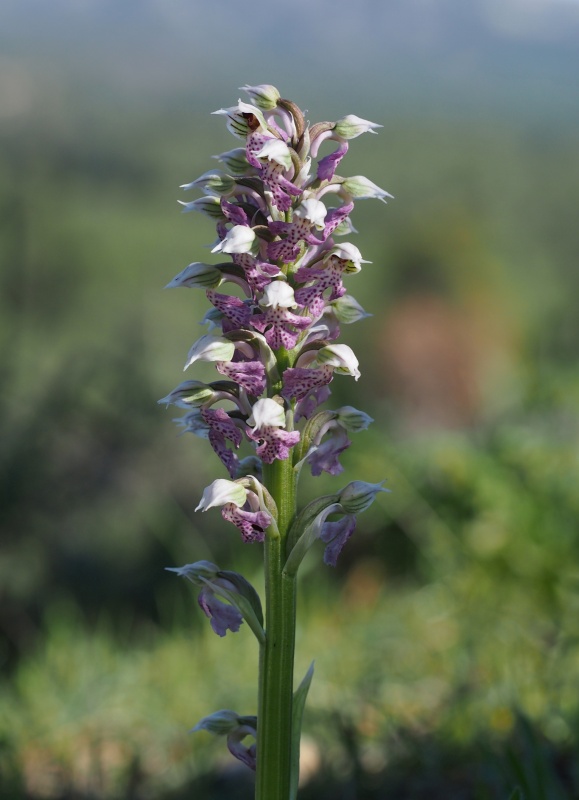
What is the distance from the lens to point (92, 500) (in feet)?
20.0

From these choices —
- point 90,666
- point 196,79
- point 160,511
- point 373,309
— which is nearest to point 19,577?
point 160,511

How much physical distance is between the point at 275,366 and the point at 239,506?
307mm

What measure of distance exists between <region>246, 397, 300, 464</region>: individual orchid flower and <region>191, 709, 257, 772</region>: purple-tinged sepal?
2.13 feet

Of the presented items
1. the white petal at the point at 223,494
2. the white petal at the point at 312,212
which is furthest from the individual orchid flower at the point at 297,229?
the white petal at the point at 223,494

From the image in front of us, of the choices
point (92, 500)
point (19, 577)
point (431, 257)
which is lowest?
point (19, 577)

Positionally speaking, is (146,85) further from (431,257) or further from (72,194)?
(431,257)

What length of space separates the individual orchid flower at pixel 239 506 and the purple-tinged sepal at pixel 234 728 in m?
0.49

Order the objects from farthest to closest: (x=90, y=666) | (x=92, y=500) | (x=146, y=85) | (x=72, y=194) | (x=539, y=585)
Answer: (x=146, y=85) < (x=72, y=194) < (x=92, y=500) < (x=539, y=585) < (x=90, y=666)

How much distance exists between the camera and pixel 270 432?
5.80ft

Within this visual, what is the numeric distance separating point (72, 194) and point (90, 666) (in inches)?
395

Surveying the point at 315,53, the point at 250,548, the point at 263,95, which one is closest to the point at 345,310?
the point at 263,95

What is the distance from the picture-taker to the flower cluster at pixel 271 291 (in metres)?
1.77

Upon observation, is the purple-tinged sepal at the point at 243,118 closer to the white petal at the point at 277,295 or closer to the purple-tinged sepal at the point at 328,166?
the purple-tinged sepal at the point at 328,166

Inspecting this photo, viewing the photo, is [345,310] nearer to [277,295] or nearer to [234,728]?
[277,295]
